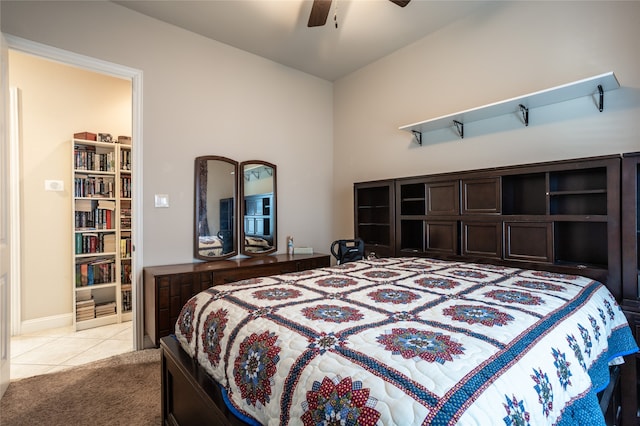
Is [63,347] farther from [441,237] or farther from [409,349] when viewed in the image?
[441,237]

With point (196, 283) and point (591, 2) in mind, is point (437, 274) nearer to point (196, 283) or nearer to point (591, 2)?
point (196, 283)

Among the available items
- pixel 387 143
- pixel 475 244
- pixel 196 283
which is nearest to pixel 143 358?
pixel 196 283

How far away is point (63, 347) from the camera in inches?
114

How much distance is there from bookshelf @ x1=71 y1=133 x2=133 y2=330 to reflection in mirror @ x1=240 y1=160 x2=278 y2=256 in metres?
1.38

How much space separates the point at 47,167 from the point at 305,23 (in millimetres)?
3046

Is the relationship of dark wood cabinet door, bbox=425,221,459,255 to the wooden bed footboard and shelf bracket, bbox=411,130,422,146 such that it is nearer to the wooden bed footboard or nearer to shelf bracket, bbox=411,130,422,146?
shelf bracket, bbox=411,130,422,146

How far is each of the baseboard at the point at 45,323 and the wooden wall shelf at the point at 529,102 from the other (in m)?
4.16

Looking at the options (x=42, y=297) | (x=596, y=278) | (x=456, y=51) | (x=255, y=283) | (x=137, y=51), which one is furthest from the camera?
(x=42, y=297)

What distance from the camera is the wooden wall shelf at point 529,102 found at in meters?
2.10

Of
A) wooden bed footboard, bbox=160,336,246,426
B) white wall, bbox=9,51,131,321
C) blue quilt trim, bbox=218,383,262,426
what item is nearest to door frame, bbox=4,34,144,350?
white wall, bbox=9,51,131,321

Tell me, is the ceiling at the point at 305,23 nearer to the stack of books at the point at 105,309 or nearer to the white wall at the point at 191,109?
the white wall at the point at 191,109

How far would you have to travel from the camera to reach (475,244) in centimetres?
267

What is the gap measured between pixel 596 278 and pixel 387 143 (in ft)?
7.59

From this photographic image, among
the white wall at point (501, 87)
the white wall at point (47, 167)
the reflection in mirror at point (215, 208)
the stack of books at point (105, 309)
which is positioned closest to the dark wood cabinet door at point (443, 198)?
the white wall at point (501, 87)
